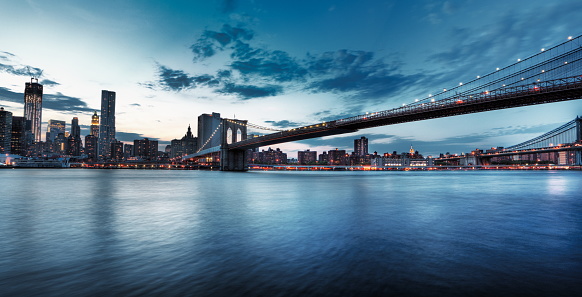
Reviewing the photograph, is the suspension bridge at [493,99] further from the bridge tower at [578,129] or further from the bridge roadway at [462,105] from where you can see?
the bridge tower at [578,129]

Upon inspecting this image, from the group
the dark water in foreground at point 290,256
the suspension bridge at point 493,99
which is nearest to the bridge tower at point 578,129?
the suspension bridge at point 493,99

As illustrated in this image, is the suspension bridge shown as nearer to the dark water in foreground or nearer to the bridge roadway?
the bridge roadway

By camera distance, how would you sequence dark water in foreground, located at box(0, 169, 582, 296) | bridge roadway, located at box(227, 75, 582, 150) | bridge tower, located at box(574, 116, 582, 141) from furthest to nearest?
bridge tower, located at box(574, 116, 582, 141) → bridge roadway, located at box(227, 75, 582, 150) → dark water in foreground, located at box(0, 169, 582, 296)

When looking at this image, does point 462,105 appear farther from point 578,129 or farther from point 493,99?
point 578,129

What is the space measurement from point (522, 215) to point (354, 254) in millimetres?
11572

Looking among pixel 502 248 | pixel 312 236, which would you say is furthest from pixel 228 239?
pixel 502 248

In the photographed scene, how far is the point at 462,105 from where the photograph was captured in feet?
145

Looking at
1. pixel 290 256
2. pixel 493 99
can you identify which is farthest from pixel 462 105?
pixel 290 256

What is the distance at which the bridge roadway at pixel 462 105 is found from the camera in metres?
36.8

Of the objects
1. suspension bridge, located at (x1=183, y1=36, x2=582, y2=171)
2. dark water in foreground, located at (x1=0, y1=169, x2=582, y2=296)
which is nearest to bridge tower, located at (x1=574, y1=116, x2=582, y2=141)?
suspension bridge, located at (x1=183, y1=36, x2=582, y2=171)

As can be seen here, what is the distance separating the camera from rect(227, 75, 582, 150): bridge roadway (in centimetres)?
3675

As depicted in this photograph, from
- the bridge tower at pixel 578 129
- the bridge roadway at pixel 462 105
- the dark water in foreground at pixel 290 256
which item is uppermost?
the bridge tower at pixel 578 129

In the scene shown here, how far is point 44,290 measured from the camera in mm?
5355

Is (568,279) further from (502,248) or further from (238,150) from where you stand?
(238,150)
